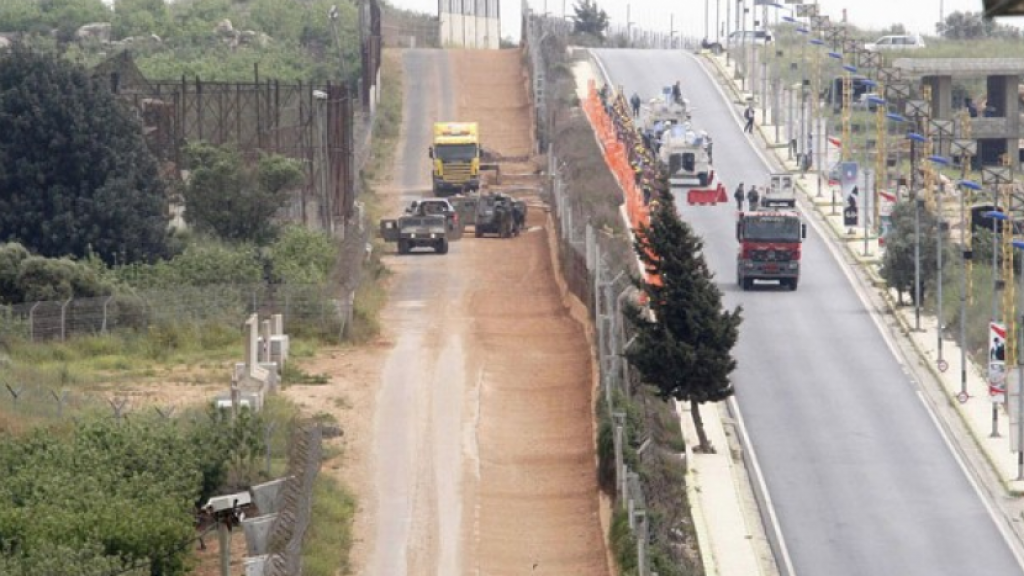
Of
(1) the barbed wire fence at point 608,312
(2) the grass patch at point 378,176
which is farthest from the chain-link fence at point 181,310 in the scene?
(1) the barbed wire fence at point 608,312

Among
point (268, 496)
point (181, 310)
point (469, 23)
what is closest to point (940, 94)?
point (469, 23)

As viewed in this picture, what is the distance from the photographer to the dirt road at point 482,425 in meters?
44.1

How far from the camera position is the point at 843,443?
57.3 metres

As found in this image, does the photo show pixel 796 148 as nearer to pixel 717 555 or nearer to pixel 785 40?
pixel 785 40

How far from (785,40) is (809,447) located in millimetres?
95262

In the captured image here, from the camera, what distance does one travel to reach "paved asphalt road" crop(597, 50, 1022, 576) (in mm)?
48469

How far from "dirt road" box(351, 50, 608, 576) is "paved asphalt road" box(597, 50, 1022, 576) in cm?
465

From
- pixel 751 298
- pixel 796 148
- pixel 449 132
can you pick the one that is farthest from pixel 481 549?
pixel 796 148

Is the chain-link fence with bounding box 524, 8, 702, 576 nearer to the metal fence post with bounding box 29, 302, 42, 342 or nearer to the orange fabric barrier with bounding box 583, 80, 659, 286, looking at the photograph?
the orange fabric barrier with bounding box 583, 80, 659, 286

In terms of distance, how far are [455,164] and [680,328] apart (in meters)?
41.5

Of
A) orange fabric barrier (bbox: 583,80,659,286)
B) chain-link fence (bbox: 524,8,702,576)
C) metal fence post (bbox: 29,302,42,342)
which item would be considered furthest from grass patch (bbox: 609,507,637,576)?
metal fence post (bbox: 29,302,42,342)

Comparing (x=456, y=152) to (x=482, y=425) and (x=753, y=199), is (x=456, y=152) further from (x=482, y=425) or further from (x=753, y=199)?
(x=482, y=425)

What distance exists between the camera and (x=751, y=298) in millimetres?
72812

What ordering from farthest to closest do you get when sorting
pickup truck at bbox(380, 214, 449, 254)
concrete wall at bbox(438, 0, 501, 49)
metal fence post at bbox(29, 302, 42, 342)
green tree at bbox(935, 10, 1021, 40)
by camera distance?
green tree at bbox(935, 10, 1021, 40) → concrete wall at bbox(438, 0, 501, 49) → pickup truck at bbox(380, 214, 449, 254) → metal fence post at bbox(29, 302, 42, 342)
